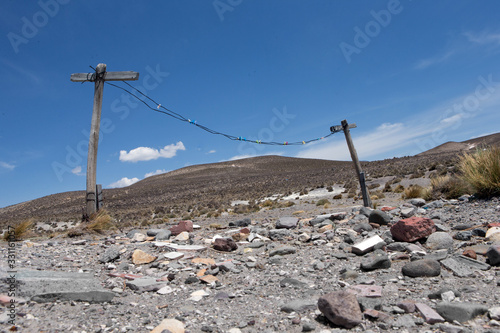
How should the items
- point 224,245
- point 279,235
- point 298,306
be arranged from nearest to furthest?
1. point 298,306
2. point 224,245
3. point 279,235

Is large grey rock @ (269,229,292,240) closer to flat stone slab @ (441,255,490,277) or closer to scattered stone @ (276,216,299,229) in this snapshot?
scattered stone @ (276,216,299,229)

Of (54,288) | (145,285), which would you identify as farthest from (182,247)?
(54,288)

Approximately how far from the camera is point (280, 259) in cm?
568

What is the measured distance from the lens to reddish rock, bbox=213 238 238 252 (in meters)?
6.60

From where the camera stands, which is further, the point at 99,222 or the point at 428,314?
the point at 99,222

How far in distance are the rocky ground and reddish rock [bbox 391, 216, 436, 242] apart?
0.02m

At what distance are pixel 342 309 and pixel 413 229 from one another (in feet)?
11.1

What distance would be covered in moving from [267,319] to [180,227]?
19.8 feet

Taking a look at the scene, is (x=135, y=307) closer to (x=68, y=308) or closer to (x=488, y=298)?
(x=68, y=308)

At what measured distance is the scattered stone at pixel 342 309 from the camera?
3176 mm

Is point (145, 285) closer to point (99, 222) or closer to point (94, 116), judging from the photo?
point (99, 222)

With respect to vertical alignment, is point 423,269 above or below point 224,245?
below

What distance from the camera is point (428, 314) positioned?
3.18 m

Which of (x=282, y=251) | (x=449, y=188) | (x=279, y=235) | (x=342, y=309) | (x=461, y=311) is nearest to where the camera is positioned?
(x=461, y=311)
